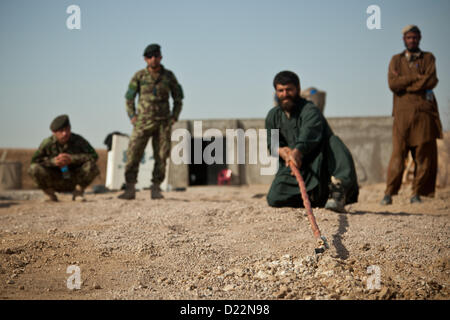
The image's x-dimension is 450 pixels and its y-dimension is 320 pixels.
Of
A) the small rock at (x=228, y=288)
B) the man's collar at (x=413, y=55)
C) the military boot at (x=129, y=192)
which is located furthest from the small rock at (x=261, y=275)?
the man's collar at (x=413, y=55)

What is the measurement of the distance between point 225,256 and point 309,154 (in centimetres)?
178

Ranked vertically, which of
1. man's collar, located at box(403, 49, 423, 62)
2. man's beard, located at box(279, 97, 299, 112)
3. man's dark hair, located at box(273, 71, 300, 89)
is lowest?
man's beard, located at box(279, 97, 299, 112)

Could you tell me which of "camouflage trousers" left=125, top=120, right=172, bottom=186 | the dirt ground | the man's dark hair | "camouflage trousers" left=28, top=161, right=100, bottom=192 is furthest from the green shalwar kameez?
"camouflage trousers" left=28, top=161, right=100, bottom=192

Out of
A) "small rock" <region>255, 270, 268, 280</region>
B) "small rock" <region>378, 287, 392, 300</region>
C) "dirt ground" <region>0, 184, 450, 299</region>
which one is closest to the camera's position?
"small rock" <region>378, 287, 392, 300</region>

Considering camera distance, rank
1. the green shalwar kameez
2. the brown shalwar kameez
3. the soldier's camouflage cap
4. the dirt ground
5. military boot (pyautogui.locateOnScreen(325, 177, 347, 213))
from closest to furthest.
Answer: the dirt ground
military boot (pyautogui.locateOnScreen(325, 177, 347, 213))
the green shalwar kameez
the brown shalwar kameez
the soldier's camouflage cap

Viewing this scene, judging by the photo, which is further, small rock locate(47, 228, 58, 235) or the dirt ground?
small rock locate(47, 228, 58, 235)

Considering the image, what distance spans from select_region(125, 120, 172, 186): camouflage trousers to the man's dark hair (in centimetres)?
199

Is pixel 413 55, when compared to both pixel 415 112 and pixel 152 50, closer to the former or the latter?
pixel 415 112

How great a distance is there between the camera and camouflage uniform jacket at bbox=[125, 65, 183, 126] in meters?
5.52

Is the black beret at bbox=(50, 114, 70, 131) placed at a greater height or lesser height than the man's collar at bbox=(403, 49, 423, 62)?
lesser

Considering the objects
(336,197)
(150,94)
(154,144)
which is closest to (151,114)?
(150,94)

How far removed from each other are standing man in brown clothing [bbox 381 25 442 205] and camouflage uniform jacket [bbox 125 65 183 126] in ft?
9.09

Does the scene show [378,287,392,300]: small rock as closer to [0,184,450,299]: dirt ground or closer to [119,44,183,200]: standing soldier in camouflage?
[0,184,450,299]: dirt ground
